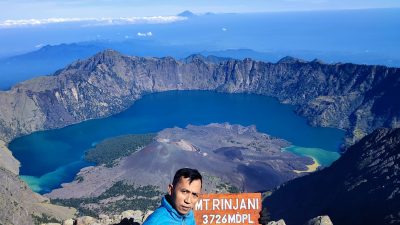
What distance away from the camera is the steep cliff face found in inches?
3093

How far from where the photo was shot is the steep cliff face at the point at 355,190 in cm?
7856

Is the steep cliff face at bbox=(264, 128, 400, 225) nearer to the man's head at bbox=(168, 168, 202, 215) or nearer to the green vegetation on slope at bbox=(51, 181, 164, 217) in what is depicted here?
the green vegetation on slope at bbox=(51, 181, 164, 217)

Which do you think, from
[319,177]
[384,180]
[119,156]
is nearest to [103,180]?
[119,156]

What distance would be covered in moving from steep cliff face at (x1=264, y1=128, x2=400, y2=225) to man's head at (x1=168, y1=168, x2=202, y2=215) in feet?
217

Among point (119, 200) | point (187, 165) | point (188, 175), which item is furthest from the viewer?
point (187, 165)

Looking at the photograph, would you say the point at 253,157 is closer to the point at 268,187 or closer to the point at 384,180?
the point at 268,187

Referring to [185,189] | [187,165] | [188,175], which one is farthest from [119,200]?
[188,175]

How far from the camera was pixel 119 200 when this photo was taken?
13538cm

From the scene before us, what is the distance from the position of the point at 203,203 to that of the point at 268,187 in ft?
414

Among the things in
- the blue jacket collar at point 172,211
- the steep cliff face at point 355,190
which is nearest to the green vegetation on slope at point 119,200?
the steep cliff face at point 355,190

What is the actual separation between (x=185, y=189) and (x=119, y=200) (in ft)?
424

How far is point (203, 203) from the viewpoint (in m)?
23.7

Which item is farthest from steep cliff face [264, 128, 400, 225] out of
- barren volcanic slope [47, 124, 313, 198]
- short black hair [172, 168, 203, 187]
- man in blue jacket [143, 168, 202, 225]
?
short black hair [172, 168, 203, 187]

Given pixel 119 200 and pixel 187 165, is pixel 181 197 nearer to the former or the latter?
pixel 119 200
